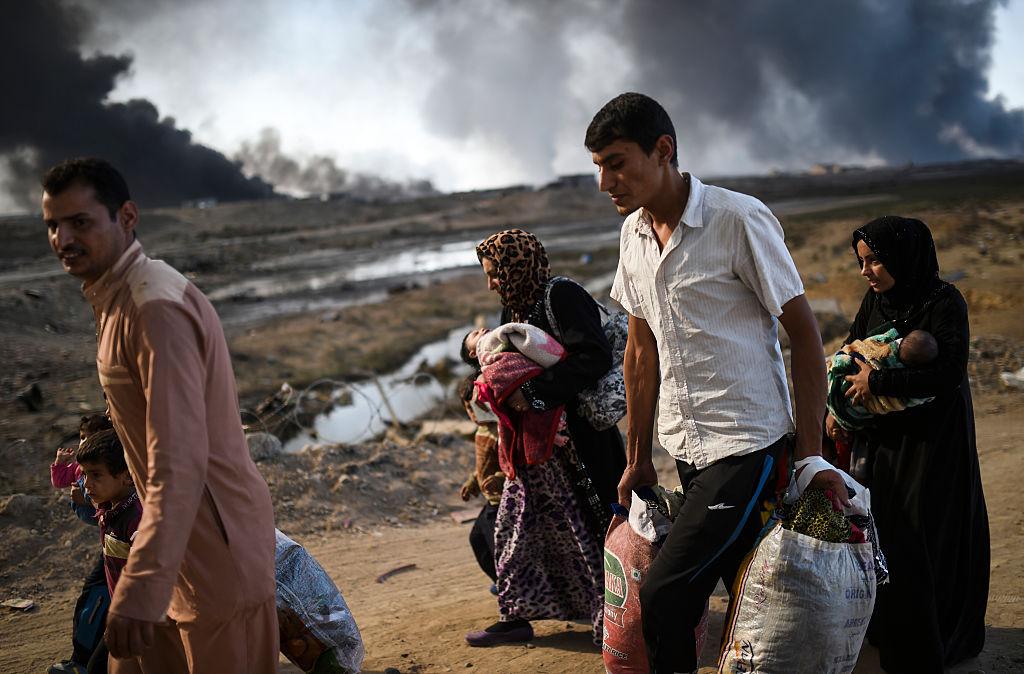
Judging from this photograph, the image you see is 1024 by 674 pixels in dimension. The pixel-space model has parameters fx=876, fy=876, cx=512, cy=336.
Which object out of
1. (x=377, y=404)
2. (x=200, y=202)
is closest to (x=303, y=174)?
(x=200, y=202)

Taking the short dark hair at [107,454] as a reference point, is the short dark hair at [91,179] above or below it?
above

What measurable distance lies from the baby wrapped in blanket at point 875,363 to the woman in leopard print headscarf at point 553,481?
91 cm

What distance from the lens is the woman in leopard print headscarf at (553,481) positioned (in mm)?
3551

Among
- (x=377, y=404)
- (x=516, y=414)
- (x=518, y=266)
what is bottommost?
(x=377, y=404)

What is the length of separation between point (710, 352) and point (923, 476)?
4.23 feet

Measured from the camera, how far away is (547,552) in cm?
388

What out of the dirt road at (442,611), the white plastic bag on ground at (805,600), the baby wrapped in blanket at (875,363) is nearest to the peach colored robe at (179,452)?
the white plastic bag on ground at (805,600)

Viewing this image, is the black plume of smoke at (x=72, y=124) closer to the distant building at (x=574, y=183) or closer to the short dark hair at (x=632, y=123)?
the distant building at (x=574, y=183)

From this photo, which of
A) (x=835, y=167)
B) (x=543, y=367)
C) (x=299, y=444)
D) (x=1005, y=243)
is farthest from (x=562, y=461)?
(x=835, y=167)

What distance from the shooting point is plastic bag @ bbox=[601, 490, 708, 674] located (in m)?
2.94

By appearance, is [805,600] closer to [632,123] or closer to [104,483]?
[632,123]

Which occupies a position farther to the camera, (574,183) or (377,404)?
(574,183)

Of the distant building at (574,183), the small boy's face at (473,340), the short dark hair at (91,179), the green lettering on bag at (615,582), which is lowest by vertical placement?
the green lettering on bag at (615,582)

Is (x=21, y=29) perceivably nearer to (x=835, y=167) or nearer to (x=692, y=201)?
(x=692, y=201)
